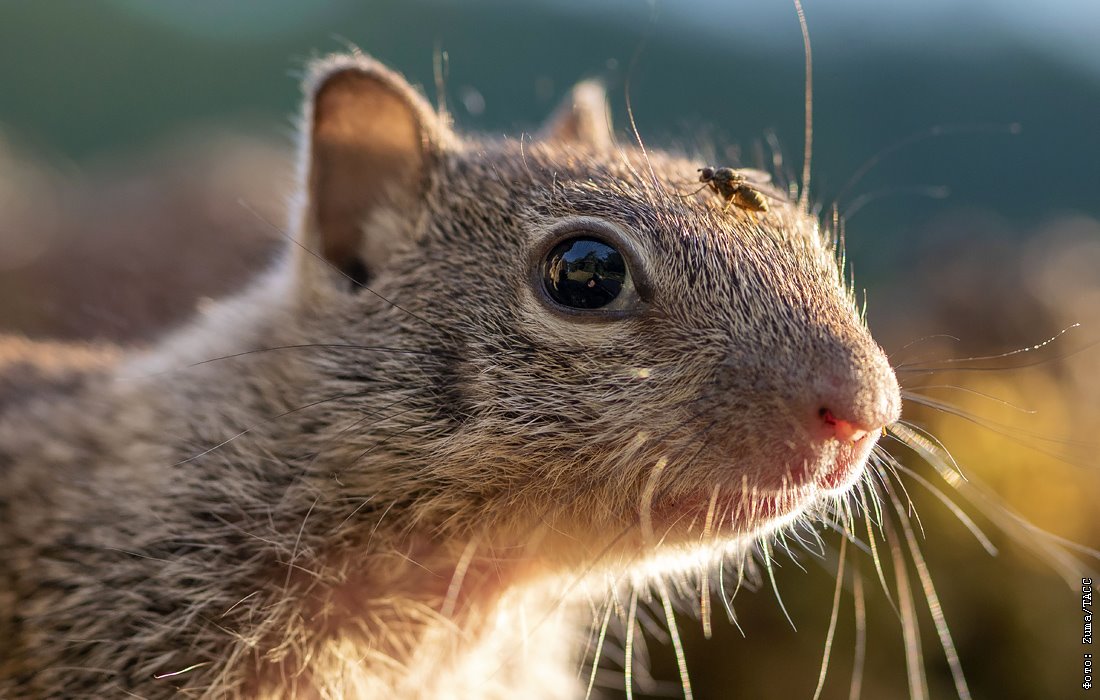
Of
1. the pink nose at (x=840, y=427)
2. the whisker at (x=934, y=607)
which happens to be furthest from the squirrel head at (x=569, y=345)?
the whisker at (x=934, y=607)

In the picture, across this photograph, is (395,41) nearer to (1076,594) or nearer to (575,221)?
(575,221)

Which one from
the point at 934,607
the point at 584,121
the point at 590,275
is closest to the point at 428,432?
the point at 590,275

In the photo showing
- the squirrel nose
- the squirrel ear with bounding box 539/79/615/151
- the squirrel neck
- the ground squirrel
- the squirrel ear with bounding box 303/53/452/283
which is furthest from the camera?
the squirrel ear with bounding box 539/79/615/151

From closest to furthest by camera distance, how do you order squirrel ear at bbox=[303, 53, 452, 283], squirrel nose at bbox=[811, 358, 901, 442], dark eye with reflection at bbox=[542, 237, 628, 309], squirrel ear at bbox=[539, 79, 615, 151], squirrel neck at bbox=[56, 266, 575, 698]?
1. squirrel nose at bbox=[811, 358, 901, 442]
2. dark eye with reflection at bbox=[542, 237, 628, 309]
3. squirrel neck at bbox=[56, 266, 575, 698]
4. squirrel ear at bbox=[303, 53, 452, 283]
5. squirrel ear at bbox=[539, 79, 615, 151]

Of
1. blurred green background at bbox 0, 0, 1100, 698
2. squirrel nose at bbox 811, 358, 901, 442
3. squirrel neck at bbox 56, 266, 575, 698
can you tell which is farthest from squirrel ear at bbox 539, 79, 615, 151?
squirrel nose at bbox 811, 358, 901, 442

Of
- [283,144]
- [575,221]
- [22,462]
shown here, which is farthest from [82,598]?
[283,144]

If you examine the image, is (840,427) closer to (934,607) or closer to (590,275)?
(590,275)

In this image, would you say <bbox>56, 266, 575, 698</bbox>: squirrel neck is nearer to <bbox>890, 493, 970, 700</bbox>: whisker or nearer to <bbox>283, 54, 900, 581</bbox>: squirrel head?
<bbox>283, 54, 900, 581</bbox>: squirrel head
